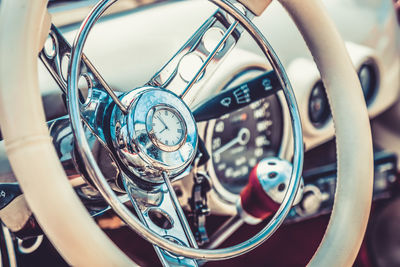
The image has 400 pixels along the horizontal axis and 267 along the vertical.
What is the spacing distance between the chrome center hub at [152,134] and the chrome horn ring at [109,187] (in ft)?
0.42

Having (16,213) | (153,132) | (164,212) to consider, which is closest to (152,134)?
(153,132)

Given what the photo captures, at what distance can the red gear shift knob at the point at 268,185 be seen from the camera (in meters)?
1.04

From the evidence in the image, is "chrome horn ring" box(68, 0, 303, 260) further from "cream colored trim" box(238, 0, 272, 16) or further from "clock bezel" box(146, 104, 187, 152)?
"clock bezel" box(146, 104, 187, 152)

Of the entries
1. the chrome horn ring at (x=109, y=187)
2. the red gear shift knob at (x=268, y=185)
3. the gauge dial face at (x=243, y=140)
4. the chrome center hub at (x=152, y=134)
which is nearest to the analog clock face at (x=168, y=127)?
the chrome center hub at (x=152, y=134)

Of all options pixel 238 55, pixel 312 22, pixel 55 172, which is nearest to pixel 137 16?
pixel 238 55

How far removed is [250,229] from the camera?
156 cm

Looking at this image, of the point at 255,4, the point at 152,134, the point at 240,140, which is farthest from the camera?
the point at 240,140

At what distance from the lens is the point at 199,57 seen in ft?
3.14

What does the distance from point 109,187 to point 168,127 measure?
0.63 feet

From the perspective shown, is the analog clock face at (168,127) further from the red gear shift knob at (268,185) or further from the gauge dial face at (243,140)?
the gauge dial face at (243,140)

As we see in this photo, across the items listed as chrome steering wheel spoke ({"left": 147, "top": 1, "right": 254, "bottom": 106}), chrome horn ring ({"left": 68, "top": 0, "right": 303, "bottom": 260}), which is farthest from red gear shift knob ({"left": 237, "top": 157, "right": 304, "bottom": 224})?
chrome steering wheel spoke ({"left": 147, "top": 1, "right": 254, "bottom": 106})

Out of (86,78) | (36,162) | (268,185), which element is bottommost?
(268,185)

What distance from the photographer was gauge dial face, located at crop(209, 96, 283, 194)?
1329 millimetres

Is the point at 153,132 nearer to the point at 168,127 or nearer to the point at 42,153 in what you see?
the point at 168,127
